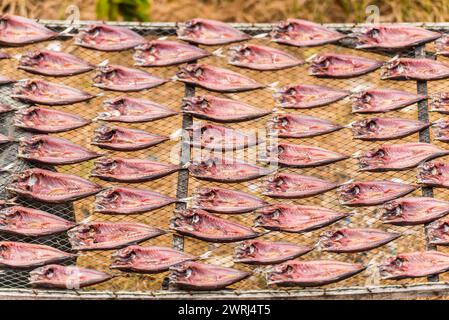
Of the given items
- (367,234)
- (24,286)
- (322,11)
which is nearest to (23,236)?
(24,286)

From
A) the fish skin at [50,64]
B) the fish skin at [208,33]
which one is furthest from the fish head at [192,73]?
the fish skin at [50,64]

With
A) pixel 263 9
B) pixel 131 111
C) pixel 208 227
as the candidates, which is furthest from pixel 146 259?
pixel 263 9

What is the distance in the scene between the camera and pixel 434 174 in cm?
532

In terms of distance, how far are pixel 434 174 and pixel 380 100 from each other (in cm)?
64

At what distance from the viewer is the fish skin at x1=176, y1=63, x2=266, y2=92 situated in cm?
568

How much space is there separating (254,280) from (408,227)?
3.44ft

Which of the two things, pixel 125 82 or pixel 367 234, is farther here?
pixel 125 82

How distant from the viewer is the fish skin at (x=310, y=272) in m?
4.91

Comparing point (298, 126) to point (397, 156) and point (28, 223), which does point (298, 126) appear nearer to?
point (397, 156)

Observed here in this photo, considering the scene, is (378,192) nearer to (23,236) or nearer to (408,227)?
(408,227)

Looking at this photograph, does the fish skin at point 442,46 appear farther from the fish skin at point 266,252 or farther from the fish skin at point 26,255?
the fish skin at point 26,255

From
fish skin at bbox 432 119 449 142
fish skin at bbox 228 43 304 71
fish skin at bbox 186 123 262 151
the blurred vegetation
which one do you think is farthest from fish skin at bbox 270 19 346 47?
the blurred vegetation

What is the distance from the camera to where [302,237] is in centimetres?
531

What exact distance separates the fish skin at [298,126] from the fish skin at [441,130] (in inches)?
23.7
